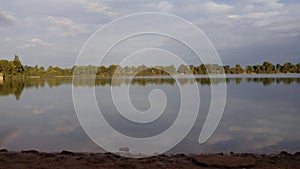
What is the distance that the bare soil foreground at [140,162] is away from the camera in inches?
231

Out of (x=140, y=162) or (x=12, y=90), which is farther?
(x=12, y=90)

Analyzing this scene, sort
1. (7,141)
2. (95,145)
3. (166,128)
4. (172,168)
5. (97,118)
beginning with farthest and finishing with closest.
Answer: (97,118), (166,128), (7,141), (95,145), (172,168)

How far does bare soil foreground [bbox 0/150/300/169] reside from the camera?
5.87 m

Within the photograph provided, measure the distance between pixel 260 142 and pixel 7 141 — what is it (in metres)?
8.02

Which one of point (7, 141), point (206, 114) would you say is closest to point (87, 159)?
point (7, 141)

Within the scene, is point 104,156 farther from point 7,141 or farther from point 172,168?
point 7,141

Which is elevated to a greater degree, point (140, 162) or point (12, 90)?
point (12, 90)

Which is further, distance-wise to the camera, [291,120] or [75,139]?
[291,120]

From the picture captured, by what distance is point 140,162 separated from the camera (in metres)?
6.32

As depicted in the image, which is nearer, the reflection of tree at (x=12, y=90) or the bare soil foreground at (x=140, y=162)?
the bare soil foreground at (x=140, y=162)

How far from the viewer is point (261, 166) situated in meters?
5.91

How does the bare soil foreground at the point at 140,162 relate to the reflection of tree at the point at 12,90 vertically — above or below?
below

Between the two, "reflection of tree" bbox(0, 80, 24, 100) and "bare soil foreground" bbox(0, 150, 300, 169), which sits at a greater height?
"reflection of tree" bbox(0, 80, 24, 100)

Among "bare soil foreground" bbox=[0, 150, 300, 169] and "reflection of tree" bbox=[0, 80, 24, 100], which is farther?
"reflection of tree" bbox=[0, 80, 24, 100]
